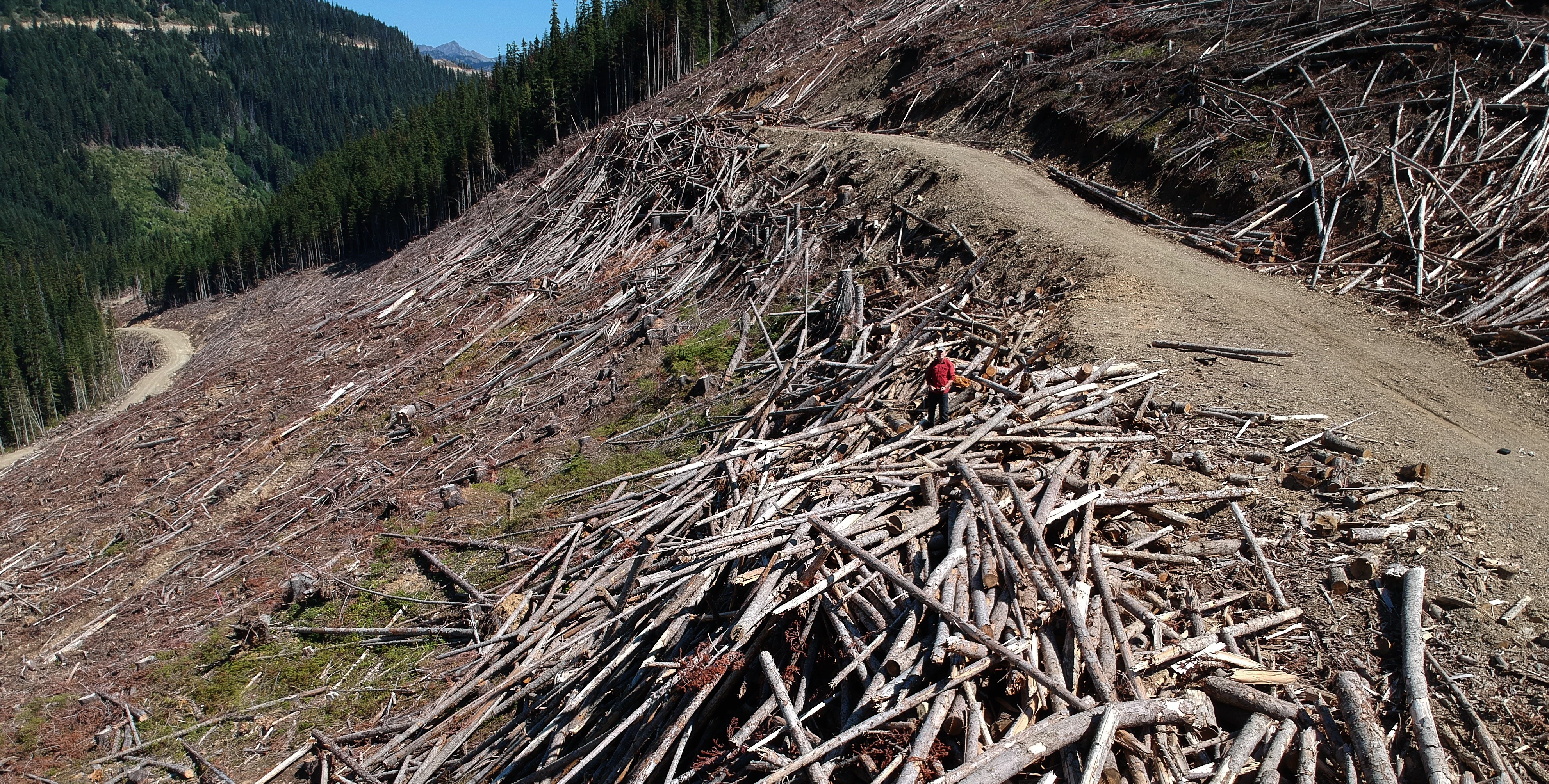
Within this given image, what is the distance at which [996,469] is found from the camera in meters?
6.30

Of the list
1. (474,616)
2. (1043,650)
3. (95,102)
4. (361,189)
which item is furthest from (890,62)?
(95,102)

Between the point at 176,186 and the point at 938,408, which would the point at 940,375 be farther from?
the point at 176,186

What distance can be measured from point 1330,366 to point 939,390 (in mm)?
4753

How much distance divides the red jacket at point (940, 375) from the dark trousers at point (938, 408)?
0.06 metres

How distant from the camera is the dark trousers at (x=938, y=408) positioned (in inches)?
306

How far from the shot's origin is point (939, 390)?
25.8 feet

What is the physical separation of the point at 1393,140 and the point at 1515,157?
161 cm

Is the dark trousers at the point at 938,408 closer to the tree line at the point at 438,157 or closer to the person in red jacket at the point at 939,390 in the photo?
the person in red jacket at the point at 939,390

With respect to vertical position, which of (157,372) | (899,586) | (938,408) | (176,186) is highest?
(176,186)

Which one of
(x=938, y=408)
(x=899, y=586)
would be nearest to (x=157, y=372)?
(x=938, y=408)

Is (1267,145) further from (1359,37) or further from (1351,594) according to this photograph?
(1351,594)

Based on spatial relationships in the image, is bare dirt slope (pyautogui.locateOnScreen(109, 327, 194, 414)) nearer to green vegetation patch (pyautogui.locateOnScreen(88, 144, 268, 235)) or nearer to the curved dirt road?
the curved dirt road

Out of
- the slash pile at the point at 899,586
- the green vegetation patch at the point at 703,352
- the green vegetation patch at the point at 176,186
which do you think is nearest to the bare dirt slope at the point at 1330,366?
the slash pile at the point at 899,586

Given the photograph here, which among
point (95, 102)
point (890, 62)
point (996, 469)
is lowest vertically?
point (996, 469)
